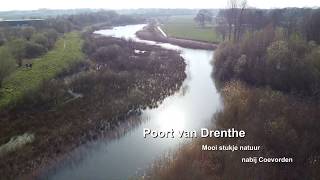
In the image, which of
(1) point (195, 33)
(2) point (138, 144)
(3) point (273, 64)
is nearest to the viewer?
(2) point (138, 144)

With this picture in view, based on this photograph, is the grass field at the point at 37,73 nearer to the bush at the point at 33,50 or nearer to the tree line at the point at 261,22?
the bush at the point at 33,50

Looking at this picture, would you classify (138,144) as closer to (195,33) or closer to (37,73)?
(37,73)

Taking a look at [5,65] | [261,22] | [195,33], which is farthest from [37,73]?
[195,33]

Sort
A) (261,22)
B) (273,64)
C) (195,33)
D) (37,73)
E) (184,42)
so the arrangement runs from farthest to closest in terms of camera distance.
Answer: (195,33) < (184,42) < (261,22) < (37,73) < (273,64)

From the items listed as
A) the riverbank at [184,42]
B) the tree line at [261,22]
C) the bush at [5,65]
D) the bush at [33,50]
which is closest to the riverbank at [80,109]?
the bush at [5,65]

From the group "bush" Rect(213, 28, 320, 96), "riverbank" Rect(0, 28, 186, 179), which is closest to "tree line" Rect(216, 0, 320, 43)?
"bush" Rect(213, 28, 320, 96)

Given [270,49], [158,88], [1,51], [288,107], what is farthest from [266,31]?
[1,51]
